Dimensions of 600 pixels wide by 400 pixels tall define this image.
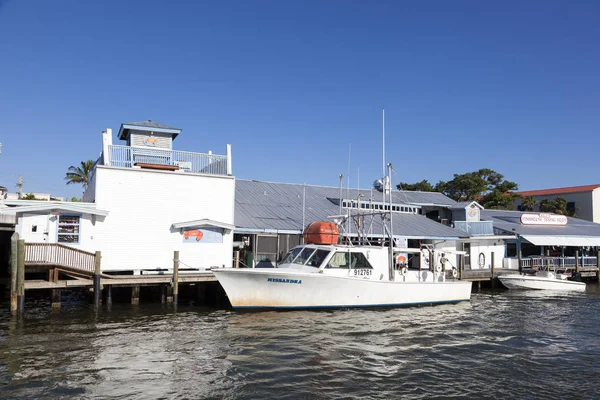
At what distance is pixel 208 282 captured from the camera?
2148 cm

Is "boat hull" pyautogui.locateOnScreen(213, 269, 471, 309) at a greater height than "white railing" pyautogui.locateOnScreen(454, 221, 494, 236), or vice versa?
"white railing" pyautogui.locateOnScreen(454, 221, 494, 236)

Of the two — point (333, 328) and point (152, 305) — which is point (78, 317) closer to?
point (152, 305)

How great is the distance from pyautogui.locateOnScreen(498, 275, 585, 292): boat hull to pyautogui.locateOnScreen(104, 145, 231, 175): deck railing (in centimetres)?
1759

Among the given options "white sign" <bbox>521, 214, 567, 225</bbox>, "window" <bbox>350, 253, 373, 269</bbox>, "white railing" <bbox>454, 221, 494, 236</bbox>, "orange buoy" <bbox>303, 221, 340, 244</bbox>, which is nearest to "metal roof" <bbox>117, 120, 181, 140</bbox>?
"orange buoy" <bbox>303, 221, 340, 244</bbox>

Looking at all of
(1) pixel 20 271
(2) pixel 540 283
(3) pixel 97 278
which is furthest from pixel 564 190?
(1) pixel 20 271

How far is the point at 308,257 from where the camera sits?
19.0m

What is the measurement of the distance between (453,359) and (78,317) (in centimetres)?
1272

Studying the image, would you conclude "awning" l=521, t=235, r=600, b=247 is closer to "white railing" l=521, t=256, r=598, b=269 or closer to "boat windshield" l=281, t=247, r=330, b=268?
"white railing" l=521, t=256, r=598, b=269

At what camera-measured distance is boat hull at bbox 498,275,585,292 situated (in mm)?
26906

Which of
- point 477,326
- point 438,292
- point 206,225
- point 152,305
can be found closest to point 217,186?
point 206,225

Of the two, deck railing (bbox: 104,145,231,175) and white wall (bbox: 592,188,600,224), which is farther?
white wall (bbox: 592,188,600,224)

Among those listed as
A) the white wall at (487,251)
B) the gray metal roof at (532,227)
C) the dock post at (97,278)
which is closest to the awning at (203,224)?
the dock post at (97,278)

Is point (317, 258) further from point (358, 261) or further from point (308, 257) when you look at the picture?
point (358, 261)

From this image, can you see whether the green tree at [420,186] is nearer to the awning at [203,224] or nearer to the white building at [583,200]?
the white building at [583,200]
